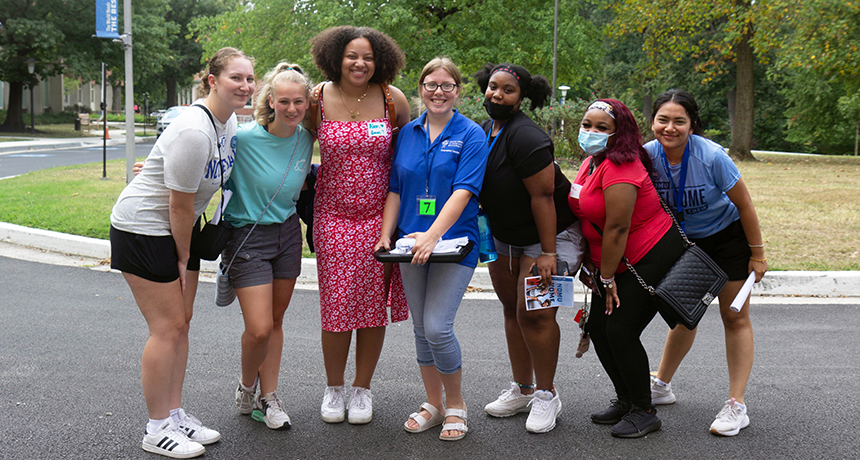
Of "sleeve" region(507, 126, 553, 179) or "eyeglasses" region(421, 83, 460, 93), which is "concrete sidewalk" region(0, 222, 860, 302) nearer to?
"sleeve" region(507, 126, 553, 179)

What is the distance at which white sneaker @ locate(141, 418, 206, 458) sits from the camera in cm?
321

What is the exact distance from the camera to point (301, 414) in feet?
12.4

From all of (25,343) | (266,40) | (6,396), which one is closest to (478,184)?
(6,396)

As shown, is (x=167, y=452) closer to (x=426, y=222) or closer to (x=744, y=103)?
(x=426, y=222)

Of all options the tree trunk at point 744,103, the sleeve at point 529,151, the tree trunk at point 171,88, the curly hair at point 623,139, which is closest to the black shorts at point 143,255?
the sleeve at point 529,151

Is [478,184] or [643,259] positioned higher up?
[478,184]

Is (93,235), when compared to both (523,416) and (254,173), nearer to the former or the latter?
(254,173)

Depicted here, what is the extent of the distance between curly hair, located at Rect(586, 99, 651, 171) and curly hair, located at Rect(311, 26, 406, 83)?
3.87 ft

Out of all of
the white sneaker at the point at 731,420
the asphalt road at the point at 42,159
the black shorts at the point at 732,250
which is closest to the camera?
the white sneaker at the point at 731,420

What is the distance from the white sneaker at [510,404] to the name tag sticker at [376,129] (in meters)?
1.64

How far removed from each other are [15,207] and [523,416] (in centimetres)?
918

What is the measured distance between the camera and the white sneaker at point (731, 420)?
11.5 ft

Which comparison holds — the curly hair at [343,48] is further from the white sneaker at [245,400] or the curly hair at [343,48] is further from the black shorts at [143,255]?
the white sneaker at [245,400]

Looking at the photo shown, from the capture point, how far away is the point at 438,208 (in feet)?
11.1
